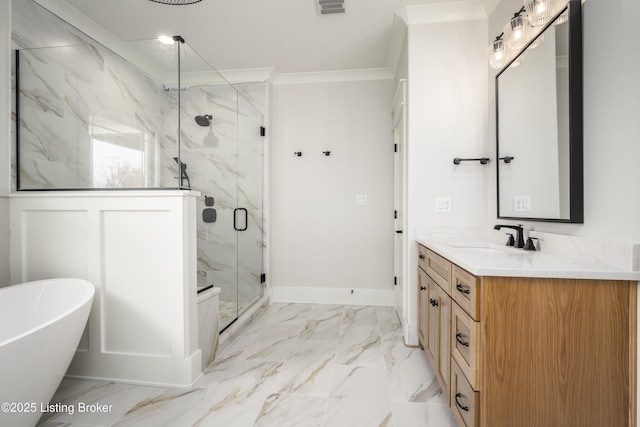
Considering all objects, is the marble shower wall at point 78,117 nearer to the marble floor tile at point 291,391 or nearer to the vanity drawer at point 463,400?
the marble floor tile at point 291,391

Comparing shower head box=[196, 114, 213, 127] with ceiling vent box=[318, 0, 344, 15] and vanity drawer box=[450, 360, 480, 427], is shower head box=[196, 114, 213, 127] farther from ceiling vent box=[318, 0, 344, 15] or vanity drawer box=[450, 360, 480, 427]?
vanity drawer box=[450, 360, 480, 427]

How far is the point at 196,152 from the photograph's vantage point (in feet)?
7.76

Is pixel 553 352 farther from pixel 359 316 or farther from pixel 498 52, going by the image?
pixel 359 316

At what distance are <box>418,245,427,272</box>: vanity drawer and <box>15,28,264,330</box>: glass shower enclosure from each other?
1530mm

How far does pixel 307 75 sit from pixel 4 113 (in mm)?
2503

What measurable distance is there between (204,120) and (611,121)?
2.56 metres

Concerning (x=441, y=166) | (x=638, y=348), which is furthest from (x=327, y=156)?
(x=638, y=348)

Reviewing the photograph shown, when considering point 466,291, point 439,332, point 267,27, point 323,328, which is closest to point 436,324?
point 439,332

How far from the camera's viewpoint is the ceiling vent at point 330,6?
213cm

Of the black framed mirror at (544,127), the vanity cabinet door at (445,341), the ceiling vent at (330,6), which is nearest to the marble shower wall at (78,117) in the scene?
the ceiling vent at (330,6)

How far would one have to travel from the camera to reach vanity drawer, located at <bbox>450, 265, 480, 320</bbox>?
1.10m

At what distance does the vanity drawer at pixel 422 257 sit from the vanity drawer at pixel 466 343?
612 mm

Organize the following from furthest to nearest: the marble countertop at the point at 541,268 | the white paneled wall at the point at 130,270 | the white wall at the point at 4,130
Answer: the white wall at the point at 4,130 → the white paneled wall at the point at 130,270 → the marble countertop at the point at 541,268

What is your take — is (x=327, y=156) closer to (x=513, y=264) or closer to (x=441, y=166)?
(x=441, y=166)
